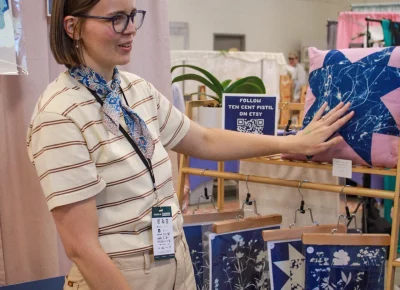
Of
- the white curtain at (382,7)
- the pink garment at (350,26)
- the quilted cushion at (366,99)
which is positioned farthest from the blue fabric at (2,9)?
the white curtain at (382,7)

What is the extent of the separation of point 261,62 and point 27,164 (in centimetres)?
447

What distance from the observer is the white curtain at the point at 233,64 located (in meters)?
5.62

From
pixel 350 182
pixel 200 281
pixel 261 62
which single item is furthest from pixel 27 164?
pixel 261 62

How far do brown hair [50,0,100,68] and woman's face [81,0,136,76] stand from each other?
1cm

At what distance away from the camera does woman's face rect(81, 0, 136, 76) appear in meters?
1.12

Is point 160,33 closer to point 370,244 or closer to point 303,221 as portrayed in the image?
point 303,221

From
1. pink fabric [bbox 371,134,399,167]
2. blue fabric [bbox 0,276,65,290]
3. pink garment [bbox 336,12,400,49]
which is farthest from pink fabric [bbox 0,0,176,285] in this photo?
pink garment [bbox 336,12,400,49]

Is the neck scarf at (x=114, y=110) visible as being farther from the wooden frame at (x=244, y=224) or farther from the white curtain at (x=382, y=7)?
the white curtain at (x=382, y=7)

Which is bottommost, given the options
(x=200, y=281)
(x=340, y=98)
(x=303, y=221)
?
(x=200, y=281)

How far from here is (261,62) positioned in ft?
20.1

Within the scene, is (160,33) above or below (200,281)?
above

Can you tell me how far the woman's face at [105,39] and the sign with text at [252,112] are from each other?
66 centimetres

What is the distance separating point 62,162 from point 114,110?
0.17 meters

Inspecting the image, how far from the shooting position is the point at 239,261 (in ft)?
5.48
